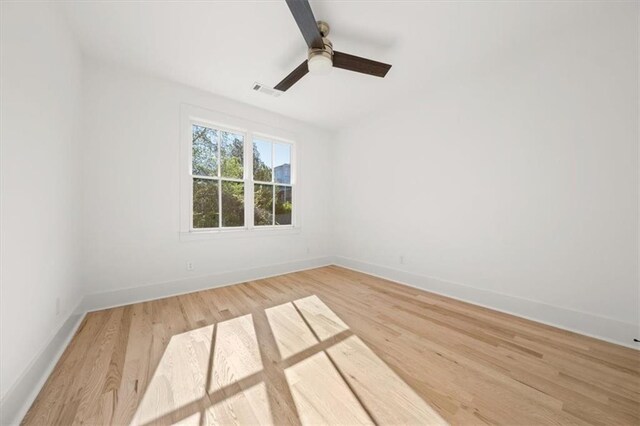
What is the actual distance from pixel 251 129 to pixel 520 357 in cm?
413

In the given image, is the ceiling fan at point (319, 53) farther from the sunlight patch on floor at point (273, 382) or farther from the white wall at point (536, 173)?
the sunlight patch on floor at point (273, 382)

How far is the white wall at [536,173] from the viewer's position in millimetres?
2027

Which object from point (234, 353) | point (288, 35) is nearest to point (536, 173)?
point (288, 35)

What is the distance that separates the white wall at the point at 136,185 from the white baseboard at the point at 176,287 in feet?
0.21

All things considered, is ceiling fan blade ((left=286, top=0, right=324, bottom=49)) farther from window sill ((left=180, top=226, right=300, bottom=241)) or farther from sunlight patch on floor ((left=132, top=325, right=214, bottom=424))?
window sill ((left=180, top=226, right=300, bottom=241))

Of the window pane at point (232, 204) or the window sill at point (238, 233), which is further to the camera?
the window pane at point (232, 204)

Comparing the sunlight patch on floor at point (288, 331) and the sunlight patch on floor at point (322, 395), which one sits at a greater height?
the sunlight patch on floor at point (322, 395)

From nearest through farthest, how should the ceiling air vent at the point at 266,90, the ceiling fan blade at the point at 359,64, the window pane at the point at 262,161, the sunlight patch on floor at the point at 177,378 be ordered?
the sunlight patch on floor at the point at 177,378
the ceiling fan blade at the point at 359,64
the ceiling air vent at the point at 266,90
the window pane at the point at 262,161

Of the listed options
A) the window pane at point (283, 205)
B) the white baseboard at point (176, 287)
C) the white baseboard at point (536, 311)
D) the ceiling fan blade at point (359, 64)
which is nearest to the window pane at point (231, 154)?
the window pane at point (283, 205)

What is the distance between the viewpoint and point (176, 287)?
3070 millimetres

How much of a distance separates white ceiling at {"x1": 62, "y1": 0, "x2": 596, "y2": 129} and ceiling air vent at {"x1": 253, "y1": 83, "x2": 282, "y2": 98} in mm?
136

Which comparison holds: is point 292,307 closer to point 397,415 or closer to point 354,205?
point 397,415

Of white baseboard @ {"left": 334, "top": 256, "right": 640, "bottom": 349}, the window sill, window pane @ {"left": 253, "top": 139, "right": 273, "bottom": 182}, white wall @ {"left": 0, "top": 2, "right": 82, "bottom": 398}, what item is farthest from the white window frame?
white baseboard @ {"left": 334, "top": 256, "right": 640, "bottom": 349}

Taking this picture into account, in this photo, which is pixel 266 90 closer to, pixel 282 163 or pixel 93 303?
pixel 282 163
